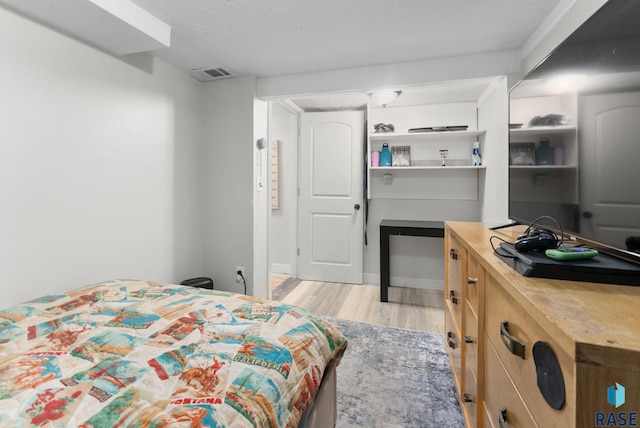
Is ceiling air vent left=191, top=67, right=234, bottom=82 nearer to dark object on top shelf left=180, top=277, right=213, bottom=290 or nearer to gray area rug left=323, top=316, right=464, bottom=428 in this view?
dark object on top shelf left=180, top=277, right=213, bottom=290

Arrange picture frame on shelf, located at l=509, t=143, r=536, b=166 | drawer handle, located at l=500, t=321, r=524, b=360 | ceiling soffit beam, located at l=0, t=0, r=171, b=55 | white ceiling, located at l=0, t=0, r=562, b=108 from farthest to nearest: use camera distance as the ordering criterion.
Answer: white ceiling, located at l=0, t=0, r=562, b=108 → ceiling soffit beam, located at l=0, t=0, r=171, b=55 → picture frame on shelf, located at l=509, t=143, r=536, b=166 → drawer handle, located at l=500, t=321, r=524, b=360

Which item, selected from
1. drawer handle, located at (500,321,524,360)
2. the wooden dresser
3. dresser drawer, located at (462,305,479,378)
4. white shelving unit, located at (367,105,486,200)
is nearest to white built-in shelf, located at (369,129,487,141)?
white shelving unit, located at (367,105,486,200)

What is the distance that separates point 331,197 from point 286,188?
0.70 meters

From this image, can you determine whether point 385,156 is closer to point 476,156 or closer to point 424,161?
point 424,161

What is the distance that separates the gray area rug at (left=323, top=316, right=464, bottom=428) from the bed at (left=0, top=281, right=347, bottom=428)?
0.36m

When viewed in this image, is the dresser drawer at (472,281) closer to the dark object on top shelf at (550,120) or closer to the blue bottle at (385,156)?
the dark object on top shelf at (550,120)

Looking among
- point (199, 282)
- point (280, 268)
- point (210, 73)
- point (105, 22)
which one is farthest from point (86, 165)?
point (280, 268)

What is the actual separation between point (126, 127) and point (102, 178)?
0.43m

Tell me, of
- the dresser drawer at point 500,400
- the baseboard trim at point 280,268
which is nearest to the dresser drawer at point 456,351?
the dresser drawer at point 500,400

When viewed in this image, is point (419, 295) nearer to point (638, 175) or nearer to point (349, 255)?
point (349, 255)

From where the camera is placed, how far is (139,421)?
2.33 feet

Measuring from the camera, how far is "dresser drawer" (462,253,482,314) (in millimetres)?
1221

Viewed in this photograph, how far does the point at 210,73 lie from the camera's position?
274cm

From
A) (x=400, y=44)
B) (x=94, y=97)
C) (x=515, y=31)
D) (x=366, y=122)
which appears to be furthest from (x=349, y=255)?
(x=94, y=97)
